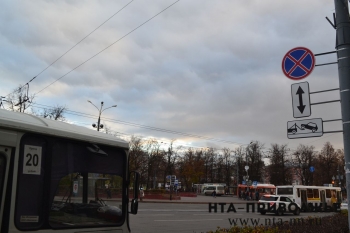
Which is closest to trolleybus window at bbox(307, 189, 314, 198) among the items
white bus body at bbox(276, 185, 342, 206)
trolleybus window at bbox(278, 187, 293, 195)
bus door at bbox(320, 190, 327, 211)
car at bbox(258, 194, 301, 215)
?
white bus body at bbox(276, 185, 342, 206)

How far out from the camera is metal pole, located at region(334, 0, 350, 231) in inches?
258

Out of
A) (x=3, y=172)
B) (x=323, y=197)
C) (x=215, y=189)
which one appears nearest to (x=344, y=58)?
(x=3, y=172)

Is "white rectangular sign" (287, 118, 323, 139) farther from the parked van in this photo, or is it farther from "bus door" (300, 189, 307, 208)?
the parked van

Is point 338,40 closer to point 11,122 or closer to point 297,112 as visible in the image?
point 297,112

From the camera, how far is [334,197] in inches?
1601

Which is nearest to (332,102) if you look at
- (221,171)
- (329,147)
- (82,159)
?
(82,159)

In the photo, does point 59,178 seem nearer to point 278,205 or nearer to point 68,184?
point 68,184

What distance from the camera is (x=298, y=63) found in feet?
23.7

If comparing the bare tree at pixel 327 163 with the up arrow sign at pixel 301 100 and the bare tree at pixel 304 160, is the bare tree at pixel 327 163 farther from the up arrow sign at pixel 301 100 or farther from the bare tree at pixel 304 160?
the up arrow sign at pixel 301 100

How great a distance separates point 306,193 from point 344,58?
109 ft

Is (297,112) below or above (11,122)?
above

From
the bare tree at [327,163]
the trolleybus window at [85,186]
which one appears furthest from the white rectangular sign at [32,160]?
the bare tree at [327,163]

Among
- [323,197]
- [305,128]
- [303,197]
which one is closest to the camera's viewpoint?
[305,128]

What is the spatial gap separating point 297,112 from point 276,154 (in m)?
69.2
